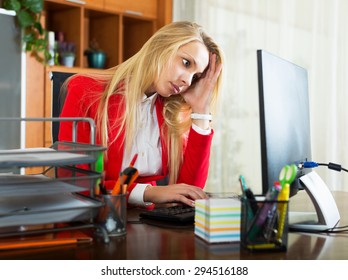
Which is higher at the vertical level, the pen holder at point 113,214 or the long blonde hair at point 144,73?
the long blonde hair at point 144,73

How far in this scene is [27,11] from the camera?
3.71 meters

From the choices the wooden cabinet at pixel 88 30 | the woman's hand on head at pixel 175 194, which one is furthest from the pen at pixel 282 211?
the wooden cabinet at pixel 88 30

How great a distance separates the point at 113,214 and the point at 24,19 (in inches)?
113

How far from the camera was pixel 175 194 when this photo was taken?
1455mm

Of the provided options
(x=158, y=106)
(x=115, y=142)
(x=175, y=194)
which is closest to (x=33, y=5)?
(x=158, y=106)

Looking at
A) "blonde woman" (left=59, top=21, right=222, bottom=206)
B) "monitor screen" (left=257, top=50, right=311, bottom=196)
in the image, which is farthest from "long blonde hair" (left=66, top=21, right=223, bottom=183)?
"monitor screen" (left=257, top=50, right=311, bottom=196)

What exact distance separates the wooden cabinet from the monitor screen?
260 cm

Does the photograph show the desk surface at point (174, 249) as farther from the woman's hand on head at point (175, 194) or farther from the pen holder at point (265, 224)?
the woman's hand on head at point (175, 194)

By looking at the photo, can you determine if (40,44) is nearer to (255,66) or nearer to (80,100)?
(255,66)

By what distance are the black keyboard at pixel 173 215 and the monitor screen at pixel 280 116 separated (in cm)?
22

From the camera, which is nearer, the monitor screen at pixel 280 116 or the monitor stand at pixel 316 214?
the monitor screen at pixel 280 116

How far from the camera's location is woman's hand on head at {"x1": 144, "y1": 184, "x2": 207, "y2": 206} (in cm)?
142

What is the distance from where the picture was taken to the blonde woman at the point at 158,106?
1.74 meters

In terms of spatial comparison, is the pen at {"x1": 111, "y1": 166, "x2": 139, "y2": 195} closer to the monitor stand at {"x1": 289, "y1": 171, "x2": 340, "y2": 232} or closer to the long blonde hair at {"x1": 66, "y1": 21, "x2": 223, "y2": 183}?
the monitor stand at {"x1": 289, "y1": 171, "x2": 340, "y2": 232}
